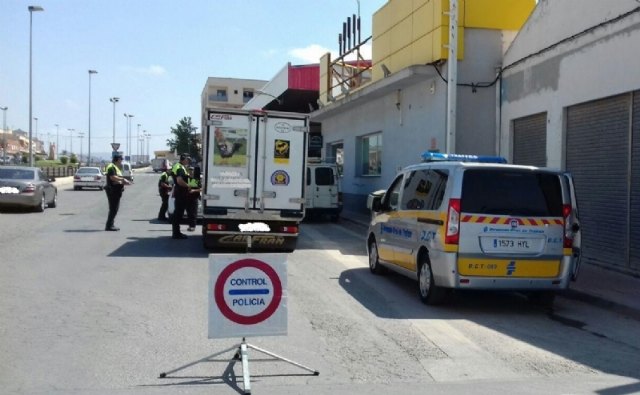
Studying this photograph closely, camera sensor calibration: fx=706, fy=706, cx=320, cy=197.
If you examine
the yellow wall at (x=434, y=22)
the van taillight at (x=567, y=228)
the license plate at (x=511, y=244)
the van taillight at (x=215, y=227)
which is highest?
the yellow wall at (x=434, y=22)

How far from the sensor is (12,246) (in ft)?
46.4

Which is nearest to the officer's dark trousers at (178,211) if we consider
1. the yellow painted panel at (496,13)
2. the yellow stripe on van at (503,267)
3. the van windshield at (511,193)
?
the van windshield at (511,193)

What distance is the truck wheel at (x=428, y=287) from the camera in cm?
916

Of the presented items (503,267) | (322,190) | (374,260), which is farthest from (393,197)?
(322,190)

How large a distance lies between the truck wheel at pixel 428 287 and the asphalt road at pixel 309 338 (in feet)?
0.83

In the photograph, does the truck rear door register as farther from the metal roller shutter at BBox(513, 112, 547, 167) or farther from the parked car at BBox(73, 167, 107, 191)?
the parked car at BBox(73, 167, 107, 191)

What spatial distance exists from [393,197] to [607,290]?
3.46 meters

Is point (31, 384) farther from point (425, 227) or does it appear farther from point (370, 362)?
point (425, 227)

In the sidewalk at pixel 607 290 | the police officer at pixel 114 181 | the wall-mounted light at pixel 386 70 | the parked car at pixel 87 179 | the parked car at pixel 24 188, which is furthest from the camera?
the parked car at pixel 87 179

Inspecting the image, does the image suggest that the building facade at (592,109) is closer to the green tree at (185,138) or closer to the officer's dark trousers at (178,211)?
the officer's dark trousers at (178,211)

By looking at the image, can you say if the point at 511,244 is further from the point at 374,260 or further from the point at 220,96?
the point at 220,96

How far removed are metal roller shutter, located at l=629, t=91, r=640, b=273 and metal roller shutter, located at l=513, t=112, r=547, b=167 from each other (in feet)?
10.6

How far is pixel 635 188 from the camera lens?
11.7m

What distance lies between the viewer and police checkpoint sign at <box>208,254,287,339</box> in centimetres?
596
